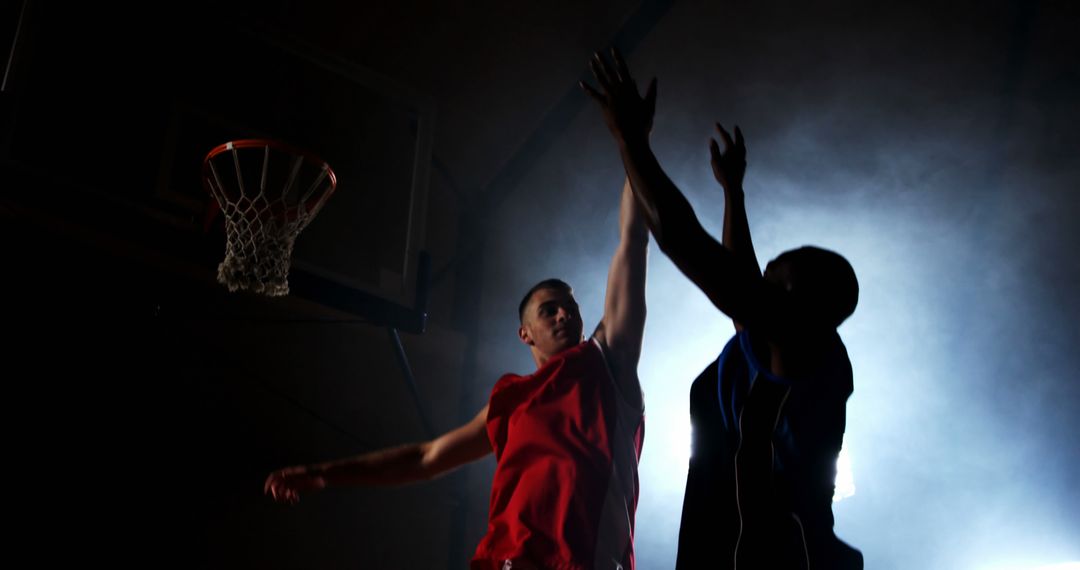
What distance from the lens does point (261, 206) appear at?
417cm

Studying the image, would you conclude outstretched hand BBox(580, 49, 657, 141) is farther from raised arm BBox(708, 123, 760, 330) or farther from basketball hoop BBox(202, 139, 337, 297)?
basketball hoop BBox(202, 139, 337, 297)

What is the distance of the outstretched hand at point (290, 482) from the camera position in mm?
2451

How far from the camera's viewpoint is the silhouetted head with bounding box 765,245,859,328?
1.67 meters

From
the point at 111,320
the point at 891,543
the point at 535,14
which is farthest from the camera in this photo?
the point at 535,14

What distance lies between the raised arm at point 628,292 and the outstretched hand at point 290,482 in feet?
2.74

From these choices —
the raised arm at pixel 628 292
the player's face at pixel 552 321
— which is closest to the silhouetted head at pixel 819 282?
the raised arm at pixel 628 292

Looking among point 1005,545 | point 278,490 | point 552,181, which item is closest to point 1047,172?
point 1005,545

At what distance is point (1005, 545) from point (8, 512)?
4380 millimetres

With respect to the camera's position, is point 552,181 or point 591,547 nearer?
point 591,547

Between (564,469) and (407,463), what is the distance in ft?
2.17

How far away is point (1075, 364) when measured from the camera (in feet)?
14.2

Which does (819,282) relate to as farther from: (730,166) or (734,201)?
(730,166)

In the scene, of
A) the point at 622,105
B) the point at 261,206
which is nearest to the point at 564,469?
the point at 622,105

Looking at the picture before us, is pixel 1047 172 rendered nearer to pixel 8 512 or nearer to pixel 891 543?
pixel 891 543
